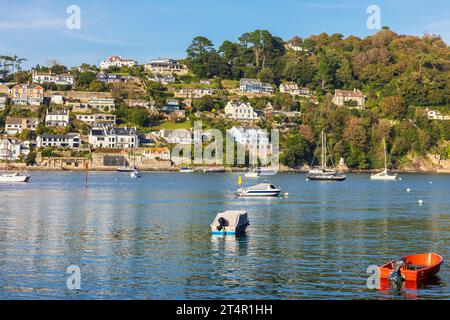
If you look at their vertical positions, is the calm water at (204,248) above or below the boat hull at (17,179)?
below

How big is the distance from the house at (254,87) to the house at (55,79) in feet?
133

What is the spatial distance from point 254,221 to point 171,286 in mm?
20014

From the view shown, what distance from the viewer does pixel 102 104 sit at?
482 ft

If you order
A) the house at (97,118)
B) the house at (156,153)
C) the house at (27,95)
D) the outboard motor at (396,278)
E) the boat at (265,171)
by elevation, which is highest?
the house at (27,95)

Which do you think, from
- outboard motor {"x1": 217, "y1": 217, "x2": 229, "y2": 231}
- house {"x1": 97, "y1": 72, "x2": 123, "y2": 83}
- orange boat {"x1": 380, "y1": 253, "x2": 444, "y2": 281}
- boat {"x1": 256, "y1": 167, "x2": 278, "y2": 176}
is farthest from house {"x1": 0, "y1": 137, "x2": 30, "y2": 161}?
orange boat {"x1": 380, "y1": 253, "x2": 444, "y2": 281}

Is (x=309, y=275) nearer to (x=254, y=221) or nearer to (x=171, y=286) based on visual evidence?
(x=171, y=286)

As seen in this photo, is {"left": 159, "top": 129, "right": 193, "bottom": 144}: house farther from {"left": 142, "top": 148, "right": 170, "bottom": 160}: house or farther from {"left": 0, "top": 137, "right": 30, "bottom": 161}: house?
{"left": 0, "top": 137, "right": 30, "bottom": 161}: house

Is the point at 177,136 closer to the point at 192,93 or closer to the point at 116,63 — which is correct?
the point at 192,93

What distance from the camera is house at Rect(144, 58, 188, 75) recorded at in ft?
583

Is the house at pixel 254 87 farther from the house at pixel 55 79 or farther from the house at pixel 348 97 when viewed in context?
the house at pixel 55 79

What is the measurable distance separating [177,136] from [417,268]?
11268 cm

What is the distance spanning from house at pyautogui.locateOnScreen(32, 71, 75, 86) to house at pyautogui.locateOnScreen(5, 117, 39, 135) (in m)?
23.3

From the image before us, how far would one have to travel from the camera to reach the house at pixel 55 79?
159m

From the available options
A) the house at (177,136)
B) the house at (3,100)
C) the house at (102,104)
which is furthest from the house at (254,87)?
the house at (3,100)
